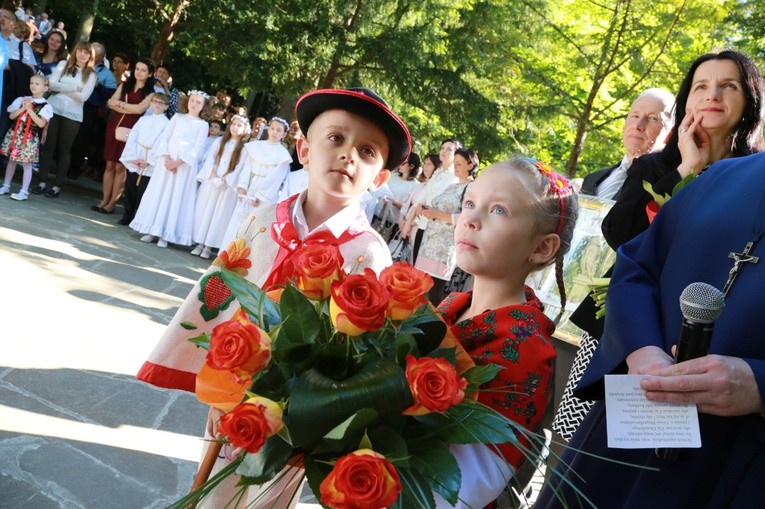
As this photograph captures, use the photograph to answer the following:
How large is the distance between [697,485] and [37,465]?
9.93ft

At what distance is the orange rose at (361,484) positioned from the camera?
134 cm

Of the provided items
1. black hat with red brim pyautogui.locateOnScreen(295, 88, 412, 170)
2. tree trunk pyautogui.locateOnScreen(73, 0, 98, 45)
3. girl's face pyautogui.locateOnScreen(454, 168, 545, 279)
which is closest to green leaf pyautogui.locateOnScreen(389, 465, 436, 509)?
girl's face pyautogui.locateOnScreen(454, 168, 545, 279)

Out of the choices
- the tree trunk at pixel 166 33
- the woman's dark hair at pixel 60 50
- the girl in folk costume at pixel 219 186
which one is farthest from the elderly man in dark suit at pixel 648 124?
the tree trunk at pixel 166 33

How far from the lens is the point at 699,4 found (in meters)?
11.8

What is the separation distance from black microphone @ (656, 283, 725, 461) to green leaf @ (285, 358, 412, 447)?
1.86 feet

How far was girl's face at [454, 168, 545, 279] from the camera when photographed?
2152 millimetres

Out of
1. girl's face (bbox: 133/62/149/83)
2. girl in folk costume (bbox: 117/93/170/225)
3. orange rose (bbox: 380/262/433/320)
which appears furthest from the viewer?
girl's face (bbox: 133/62/149/83)

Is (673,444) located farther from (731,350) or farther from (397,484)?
(397,484)

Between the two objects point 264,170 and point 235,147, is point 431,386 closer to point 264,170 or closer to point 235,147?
point 264,170

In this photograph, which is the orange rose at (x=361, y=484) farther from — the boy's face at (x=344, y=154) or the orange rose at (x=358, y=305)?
the boy's face at (x=344, y=154)

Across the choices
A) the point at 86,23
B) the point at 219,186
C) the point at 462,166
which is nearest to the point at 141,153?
the point at 219,186

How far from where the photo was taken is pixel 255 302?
1.73 m

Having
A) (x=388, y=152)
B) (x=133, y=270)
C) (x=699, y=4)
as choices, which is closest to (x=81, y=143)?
(x=133, y=270)

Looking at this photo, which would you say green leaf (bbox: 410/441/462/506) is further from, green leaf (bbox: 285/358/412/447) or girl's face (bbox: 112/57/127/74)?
girl's face (bbox: 112/57/127/74)
